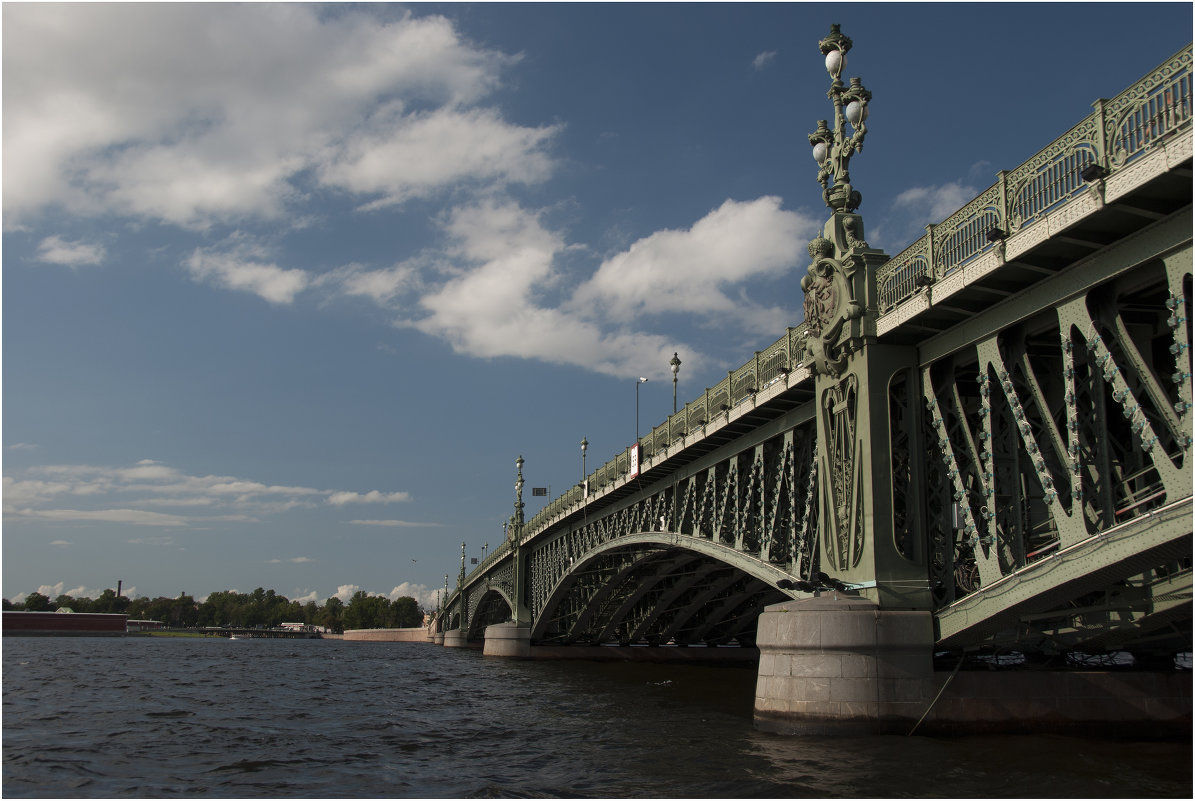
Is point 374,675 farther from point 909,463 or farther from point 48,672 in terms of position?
point 909,463

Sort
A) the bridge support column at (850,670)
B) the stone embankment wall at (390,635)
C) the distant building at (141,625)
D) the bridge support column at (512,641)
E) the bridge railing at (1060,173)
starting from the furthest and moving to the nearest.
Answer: the distant building at (141,625) → the stone embankment wall at (390,635) → the bridge support column at (512,641) → the bridge support column at (850,670) → the bridge railing at (1060,173)

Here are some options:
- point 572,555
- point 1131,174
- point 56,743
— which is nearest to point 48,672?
point 572,555

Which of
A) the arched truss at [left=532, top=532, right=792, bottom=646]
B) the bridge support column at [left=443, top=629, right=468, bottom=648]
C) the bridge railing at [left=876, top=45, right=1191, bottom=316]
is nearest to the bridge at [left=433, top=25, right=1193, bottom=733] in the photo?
the bridge railing at [left=876, top=45, right=1191, bottom=316]

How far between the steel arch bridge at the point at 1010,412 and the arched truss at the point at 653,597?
7.73 meters

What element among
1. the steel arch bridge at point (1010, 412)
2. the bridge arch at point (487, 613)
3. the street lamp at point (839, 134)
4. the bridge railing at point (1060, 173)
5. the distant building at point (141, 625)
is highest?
the street lamp at point (839, 134)

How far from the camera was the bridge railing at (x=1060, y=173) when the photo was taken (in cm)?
1199

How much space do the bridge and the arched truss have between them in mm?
9082

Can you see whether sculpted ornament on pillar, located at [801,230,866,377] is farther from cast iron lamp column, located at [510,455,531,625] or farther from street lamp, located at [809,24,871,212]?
cast iron lamp column, located at [510,455,531,625]

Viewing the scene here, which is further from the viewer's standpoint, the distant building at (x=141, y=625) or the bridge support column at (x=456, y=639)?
the distant building at (x=141, y=625)

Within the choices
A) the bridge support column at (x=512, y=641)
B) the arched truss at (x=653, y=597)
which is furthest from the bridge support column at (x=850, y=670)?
the bridge support column at (x=512, y=641)

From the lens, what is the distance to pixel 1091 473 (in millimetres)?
14195

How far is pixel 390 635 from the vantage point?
495 ft

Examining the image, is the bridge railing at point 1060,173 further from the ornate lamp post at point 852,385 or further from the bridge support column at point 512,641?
the bridge support column at point 512,641

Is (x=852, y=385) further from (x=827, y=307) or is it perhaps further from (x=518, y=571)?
(x=518, y=571)
